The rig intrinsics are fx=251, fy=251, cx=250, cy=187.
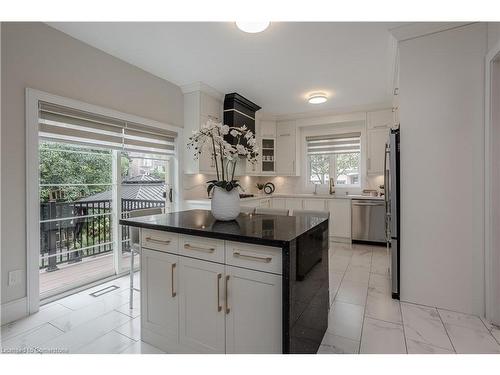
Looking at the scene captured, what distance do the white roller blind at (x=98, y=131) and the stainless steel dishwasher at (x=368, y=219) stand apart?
342 cm

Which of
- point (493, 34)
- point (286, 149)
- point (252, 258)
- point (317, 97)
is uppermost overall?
point (317, 97)

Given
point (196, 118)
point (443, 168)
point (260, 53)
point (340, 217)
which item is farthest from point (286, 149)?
point (443, 168)

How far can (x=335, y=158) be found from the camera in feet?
17.6

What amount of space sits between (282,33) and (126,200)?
2.68 meters

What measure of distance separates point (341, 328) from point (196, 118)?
125 inches

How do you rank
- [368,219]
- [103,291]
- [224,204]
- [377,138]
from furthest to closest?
[377,138] → [368,219] → [103,291] → [224,204]

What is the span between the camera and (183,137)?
386 cm

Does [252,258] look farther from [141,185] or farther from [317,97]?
[317,97]

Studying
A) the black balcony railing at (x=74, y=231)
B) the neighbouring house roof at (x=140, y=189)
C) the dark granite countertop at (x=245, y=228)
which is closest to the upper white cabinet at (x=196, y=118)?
the neighbouring house roof at (x=140, y=189)

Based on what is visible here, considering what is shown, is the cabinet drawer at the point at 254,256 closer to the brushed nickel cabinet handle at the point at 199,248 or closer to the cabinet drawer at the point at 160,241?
the brushed nickel cabinet handle at the point at 199,248

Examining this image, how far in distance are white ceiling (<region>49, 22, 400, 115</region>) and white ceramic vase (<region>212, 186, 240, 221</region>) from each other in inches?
63.0

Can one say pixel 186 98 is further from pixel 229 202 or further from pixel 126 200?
pixel 229 202
